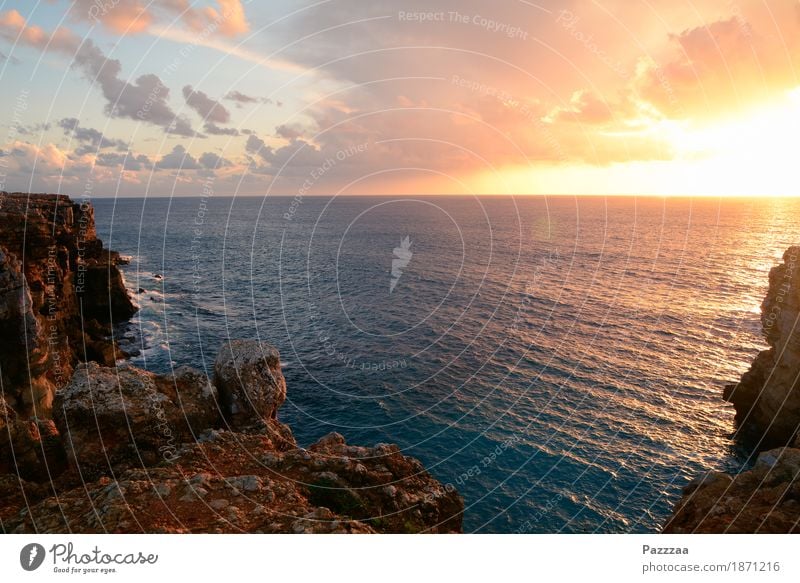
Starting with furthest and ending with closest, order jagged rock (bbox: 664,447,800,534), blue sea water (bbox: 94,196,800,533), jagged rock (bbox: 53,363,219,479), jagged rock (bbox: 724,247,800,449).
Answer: jagged rock (bbox: 724,247,800,449) → blue sea water (bbox: 94,196,800,533) → jagged rock (bbox: 53,363,219,479) → jagged rock (bbox: 664,447,800,534)

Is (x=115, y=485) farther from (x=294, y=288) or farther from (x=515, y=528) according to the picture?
(x=294, y=288)

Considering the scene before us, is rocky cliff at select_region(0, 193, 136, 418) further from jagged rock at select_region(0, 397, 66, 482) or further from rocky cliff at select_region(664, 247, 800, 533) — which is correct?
A: rocky cliff at select_region(664, 247, 800, 533)

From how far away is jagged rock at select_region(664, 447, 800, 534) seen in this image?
16969mm

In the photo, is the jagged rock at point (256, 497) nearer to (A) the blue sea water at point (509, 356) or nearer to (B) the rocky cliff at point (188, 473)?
(B) the rocky cliff at point (188, 473)

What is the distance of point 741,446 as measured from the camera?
4512 cm

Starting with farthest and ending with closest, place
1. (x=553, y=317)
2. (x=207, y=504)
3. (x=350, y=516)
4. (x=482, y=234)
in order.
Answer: (x=482, y=234)
(x=553, y=317)
(x=350, y=516)
(x=207, y=504)

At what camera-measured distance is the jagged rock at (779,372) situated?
43469mm

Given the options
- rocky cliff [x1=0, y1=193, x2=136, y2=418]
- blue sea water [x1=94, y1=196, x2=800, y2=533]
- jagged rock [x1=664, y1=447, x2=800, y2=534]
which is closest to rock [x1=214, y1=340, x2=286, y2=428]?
blue sea water [x1=94, y1=196, x2=800, y2=533]

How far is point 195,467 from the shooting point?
57.0 ft

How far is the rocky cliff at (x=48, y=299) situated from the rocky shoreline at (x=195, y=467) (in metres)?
18.9

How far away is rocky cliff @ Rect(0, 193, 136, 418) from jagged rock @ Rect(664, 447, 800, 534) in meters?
45.4

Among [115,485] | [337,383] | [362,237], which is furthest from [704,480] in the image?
[362,237]

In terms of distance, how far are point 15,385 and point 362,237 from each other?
146 metres

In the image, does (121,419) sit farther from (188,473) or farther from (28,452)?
(188,473)
